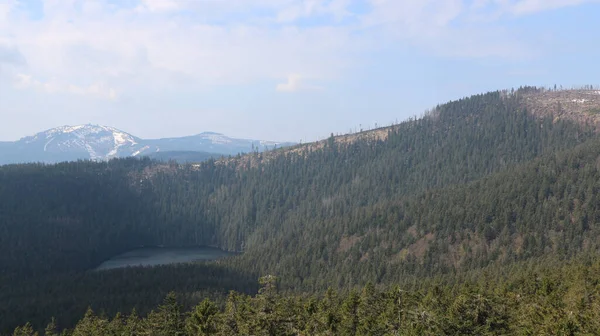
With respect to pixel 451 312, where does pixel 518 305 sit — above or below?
below

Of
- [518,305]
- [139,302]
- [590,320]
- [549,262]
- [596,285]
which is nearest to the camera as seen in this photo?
[590,320]

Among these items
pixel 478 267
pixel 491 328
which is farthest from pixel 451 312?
pixel 478 267

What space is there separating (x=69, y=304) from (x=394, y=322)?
171437 millimetres

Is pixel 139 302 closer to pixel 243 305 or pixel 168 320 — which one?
pixel 168 320

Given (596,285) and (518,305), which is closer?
(518,305)

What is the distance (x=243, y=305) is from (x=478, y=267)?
15196 cm

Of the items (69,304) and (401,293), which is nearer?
(401,293)

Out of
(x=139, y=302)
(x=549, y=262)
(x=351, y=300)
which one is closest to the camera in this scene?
(x=351, y=300)

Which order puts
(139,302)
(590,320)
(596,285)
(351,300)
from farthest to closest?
(139,302) < (596,285) < (351,300) < (590,320)

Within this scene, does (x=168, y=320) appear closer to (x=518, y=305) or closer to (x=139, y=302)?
(x=518, y=305)

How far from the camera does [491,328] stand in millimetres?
72688

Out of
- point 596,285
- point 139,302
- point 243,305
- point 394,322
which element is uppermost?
point 243,305

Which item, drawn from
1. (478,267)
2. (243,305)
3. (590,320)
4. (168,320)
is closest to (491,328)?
(590,320)

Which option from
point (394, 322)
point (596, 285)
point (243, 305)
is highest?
point (243, 305)
